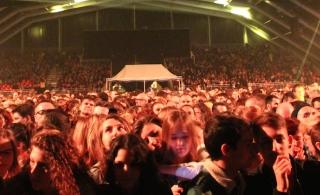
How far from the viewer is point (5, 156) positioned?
3.44m

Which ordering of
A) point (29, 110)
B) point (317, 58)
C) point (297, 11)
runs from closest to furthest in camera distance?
point (29, 110) < point (297, 11) < point (317, 58)

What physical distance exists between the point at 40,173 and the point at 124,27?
36.0m

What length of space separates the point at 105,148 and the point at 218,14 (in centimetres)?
3447

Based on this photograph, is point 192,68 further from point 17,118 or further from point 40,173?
point 40,173

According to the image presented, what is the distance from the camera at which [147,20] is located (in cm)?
3819

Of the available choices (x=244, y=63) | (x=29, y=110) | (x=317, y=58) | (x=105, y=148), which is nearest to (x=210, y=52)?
(x=244, y=63)

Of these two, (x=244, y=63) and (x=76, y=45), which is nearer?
(x=244, y=63)

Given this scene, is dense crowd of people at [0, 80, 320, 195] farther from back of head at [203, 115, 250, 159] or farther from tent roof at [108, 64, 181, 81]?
tent roof at [108, 64, 181, 81]

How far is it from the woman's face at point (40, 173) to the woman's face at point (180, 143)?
1.28 meters

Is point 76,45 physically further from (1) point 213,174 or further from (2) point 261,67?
(1) point 213,174

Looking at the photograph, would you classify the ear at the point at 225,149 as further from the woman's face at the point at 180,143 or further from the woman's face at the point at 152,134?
the woman's face at the point at 152,134

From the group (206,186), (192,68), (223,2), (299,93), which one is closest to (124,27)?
(192,68)

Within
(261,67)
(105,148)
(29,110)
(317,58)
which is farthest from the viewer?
(261,67)

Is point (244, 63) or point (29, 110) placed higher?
point (244, 63)
